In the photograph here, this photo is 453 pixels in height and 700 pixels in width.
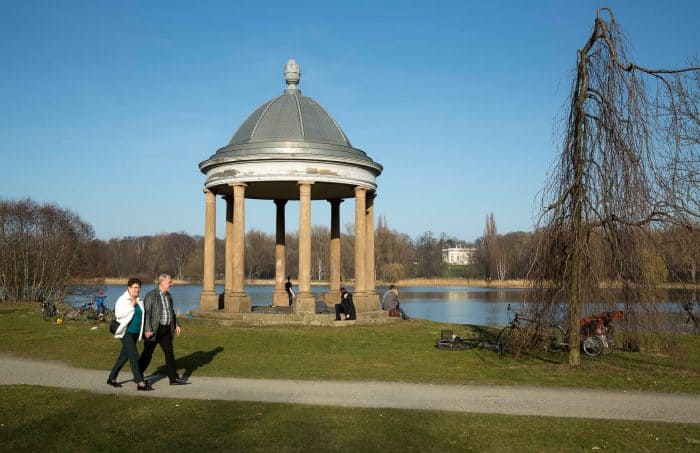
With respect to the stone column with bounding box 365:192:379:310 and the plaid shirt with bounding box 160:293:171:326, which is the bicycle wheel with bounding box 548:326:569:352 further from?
the stone column with bounding box 365:192:379:310

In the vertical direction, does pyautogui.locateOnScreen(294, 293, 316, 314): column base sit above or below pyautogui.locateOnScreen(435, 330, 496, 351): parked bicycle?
above

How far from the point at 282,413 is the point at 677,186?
351 inches

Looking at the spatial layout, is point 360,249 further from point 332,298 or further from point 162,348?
point 162,348

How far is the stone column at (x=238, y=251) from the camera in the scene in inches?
959

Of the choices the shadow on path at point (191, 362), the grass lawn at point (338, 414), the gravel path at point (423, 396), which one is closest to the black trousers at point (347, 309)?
the grass lawn at point (338, 414)

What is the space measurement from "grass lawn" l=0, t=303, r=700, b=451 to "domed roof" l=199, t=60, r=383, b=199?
29.2ft

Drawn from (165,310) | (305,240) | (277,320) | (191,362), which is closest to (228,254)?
(305,240)

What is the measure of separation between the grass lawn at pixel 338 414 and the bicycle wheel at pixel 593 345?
0.35 meters

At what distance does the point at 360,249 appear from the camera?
26.4 meters

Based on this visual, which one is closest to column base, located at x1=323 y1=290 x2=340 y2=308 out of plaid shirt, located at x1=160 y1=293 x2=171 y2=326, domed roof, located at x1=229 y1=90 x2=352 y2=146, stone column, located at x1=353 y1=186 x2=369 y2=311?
stone column, located at x1=353 y1=186 x2=369 y2=311

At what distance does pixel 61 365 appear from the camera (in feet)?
46.9

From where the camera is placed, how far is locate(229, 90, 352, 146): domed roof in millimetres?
25609

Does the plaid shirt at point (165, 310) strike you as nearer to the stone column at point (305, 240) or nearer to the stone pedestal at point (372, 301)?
the stone column at point (305, 240)

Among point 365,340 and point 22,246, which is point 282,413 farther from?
point 22,246
